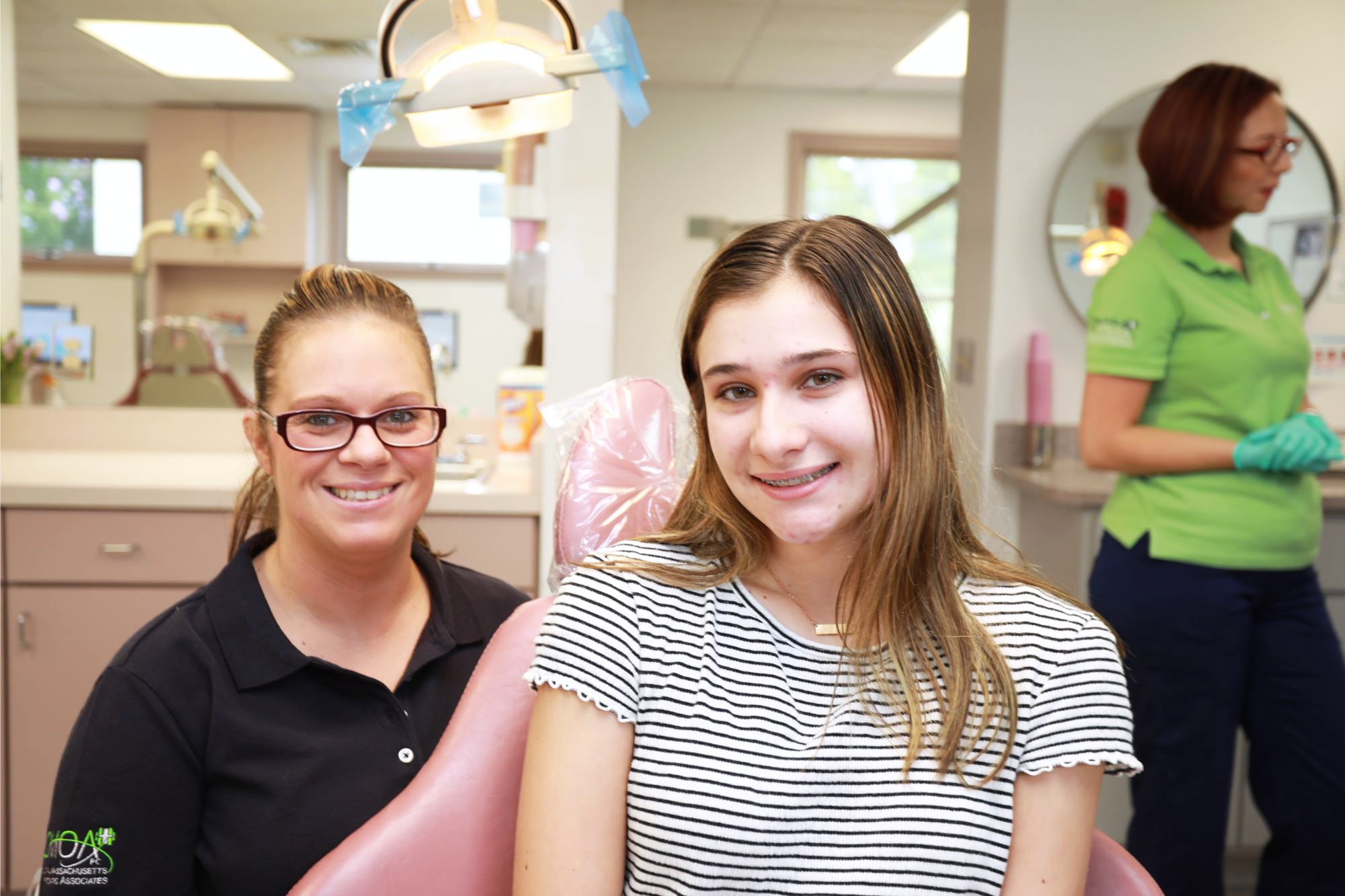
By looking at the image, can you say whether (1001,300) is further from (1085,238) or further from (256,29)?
(256,29)

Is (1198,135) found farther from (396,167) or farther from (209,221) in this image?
(209,221)

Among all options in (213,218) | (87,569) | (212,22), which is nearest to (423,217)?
(213,218)

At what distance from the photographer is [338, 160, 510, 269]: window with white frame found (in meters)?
3.34

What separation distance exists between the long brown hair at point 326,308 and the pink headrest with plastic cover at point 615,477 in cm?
22

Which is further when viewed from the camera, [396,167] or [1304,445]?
[396,167]

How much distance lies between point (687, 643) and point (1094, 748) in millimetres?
357

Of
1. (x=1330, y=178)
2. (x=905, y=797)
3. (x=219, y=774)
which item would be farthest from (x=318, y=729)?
(x=1330, y=178)

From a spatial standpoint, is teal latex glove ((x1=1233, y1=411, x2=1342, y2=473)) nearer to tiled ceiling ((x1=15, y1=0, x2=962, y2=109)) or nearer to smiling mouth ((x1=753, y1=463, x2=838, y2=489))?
smiling mouth ((x1=753, y1=463, x2=838, y2=489))

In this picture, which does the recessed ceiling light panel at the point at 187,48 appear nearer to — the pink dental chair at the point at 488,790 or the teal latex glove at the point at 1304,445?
the pink dental chair at the point at 488,790

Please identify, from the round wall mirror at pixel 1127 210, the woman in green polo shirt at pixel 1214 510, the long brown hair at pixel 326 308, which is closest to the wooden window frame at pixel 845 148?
the round wall mirror at pixel 1127 210

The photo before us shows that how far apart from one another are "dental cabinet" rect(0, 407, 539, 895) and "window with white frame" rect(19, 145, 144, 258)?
40.6 inches

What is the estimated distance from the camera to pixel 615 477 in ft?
3.82

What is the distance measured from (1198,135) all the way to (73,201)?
2901 millimetres

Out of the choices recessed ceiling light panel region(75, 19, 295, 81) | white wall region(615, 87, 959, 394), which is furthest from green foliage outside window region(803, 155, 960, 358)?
recessed ceiling light panel region(75, 19, 295, 81)
